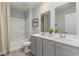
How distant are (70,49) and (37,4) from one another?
0.94 meters

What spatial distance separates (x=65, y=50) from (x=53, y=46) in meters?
0.21

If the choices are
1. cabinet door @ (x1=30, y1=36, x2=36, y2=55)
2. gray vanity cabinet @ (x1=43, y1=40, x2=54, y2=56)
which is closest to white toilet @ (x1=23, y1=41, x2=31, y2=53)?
cabinet door @ (x1=30, y1=36, x2=36, y2=55)

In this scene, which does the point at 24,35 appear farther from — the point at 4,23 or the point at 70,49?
the point at 70,49

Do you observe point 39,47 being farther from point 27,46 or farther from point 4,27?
point 4,27

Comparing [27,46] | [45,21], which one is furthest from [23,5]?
[27,46]

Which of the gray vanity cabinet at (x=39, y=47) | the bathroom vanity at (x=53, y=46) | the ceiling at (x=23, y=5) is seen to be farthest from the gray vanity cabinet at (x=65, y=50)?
the ceiling at (x=23, y=5)

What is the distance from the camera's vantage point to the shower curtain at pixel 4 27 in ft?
5.30

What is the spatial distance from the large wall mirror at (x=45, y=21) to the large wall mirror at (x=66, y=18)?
0.15m

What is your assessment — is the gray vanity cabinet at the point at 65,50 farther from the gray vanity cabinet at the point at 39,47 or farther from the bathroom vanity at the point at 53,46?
the gray vanity cabinet at the point at 39,47

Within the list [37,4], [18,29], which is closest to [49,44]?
[18,29]

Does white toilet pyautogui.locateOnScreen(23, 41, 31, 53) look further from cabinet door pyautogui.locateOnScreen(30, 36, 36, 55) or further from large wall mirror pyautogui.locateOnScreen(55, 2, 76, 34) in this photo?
large wall mirror pyautogui.locateOnScreen(55, 2, 76, 34)

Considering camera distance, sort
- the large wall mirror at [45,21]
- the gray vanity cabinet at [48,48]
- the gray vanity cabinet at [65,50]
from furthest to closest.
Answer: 1. the large wall mirror at [45,21]
2. the gray vanity cabinet at [48,48]
3. the gray vanity cabinet at [65,50]

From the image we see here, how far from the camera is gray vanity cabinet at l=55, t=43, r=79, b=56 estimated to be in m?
1.39

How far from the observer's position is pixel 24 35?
1712 mm
